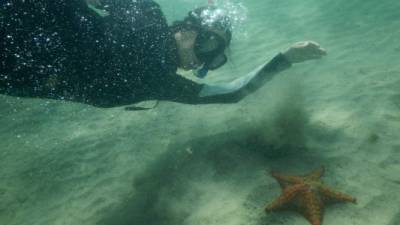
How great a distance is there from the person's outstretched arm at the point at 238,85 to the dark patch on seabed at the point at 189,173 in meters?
1.24

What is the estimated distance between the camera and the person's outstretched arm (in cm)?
462

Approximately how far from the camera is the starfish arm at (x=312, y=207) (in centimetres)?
352

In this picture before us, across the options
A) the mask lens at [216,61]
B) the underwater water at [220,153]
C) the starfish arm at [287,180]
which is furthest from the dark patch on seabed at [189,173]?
the mask lens at [216,61]

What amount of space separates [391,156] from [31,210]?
6.18 m

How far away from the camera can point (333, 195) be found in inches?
148

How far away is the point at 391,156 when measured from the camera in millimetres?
A: 4664

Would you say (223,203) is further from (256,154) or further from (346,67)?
(346,67)

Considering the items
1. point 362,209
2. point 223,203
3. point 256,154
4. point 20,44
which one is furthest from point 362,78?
point 20,44

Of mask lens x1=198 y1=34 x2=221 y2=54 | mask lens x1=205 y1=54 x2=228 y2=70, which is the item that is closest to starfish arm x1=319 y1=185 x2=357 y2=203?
mask lens x1=205 y1=54 x2=228 y2=70

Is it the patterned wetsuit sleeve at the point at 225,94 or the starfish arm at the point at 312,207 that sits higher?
the patterned wetsuit sleeve at the point at 225,94

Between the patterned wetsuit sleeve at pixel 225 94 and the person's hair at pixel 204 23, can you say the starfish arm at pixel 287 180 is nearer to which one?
the patterned wetsuit sleeve at pixel 225 94

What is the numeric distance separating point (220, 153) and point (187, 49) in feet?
6.83

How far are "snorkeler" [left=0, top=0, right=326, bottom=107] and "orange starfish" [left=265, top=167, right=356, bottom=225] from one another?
1603 millimetres

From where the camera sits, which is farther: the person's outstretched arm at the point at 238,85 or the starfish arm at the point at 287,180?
the person's outstretched arm at the point at 238,85
